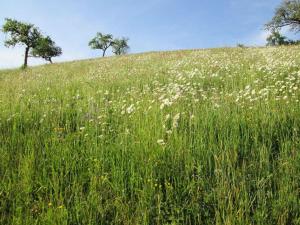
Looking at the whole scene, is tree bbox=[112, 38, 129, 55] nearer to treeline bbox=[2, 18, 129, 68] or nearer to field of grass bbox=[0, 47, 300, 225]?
treeline bbox=[2, 18, 129, 68]

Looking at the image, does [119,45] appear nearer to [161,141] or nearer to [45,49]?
[45,49]

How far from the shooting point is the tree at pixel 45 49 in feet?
194

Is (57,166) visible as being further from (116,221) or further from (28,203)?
(116,221)

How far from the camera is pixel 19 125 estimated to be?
5277 millimetres

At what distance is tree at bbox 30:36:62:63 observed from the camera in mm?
59003

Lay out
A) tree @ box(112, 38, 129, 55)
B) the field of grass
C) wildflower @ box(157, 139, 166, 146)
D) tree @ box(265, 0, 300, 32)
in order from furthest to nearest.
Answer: tree @ box(112, 38, 129, 55) < tree @ box(265, 0, 300, 32) < wildflower @ box(157, 139, 166, 146) < the field of grass

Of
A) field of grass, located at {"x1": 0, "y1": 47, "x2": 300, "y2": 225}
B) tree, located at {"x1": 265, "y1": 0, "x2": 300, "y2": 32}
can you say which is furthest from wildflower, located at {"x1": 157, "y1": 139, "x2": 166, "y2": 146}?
tree, located at {"x1": 265, "y1": 0, "x2": 300, "y2": 32}

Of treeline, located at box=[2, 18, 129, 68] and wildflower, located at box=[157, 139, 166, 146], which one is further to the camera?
treeline, located at box=[2, 18, 129, 68]

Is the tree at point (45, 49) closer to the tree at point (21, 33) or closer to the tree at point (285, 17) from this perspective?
the tree at point (21, 33)

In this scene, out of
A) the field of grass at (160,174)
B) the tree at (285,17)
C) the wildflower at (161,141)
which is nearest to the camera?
the field of grass at (160,174)

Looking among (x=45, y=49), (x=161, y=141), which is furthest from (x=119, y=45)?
(x=161, y=141)

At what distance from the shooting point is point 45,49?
63.2 metres

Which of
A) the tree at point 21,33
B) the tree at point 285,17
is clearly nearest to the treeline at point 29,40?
the tree at point 21,33

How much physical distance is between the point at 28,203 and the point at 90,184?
623 millimetres
